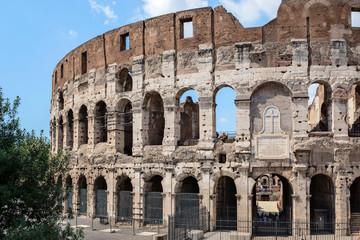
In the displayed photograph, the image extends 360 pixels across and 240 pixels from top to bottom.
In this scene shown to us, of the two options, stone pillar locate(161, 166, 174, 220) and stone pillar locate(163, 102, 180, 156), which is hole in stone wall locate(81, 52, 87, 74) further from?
stone pillar locate(161, 166, 174, 220)

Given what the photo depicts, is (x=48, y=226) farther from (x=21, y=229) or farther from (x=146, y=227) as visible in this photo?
(x=146, y=227)

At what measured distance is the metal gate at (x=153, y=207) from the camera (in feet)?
64.6

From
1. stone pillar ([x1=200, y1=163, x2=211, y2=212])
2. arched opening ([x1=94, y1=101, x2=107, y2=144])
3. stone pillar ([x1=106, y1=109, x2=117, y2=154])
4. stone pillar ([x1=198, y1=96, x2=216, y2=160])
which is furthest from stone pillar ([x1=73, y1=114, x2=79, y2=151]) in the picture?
stone pillar ([x1=200, y1=163, x2=211, y2=212])

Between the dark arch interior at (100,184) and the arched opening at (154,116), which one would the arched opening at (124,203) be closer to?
the dark arch interior at (100,184)

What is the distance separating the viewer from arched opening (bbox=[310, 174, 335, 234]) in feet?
57.7

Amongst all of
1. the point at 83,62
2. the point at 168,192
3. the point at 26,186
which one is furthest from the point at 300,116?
the point at 83,62

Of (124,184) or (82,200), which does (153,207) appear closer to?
(124,184)

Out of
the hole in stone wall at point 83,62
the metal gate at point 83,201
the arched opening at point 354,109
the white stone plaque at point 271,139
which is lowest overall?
the metal gate at point 83,201

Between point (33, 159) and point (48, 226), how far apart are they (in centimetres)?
208

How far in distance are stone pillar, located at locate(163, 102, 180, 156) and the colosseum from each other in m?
0.05

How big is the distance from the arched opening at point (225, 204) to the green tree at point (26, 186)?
849 cm

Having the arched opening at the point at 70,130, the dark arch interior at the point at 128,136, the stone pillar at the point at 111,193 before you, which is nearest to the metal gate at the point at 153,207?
the stone pillar at the point at 111,193

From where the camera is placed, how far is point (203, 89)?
18828 mm

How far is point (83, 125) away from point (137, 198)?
7.38 meters
